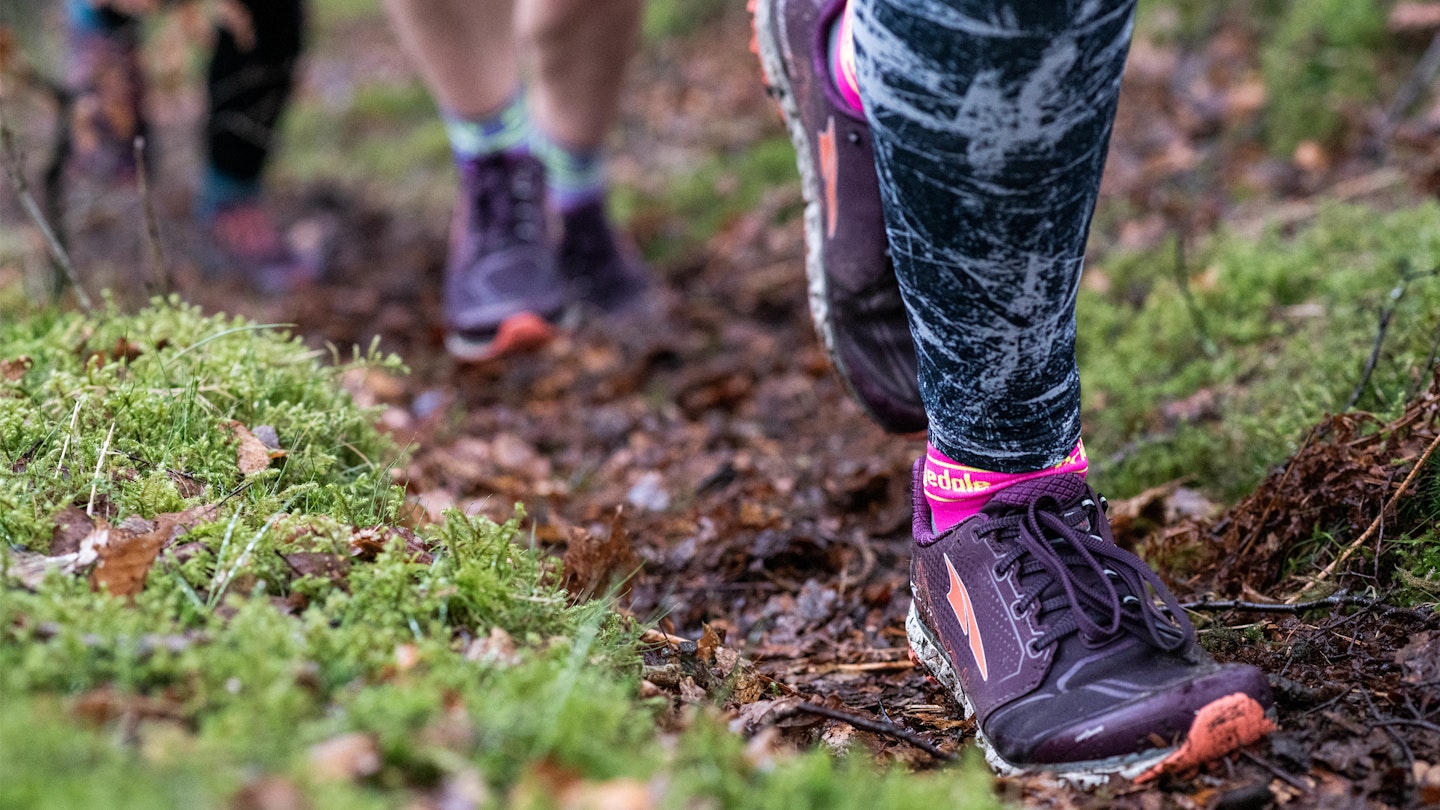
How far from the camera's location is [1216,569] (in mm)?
1938

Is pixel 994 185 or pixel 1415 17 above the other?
pixel 1415 17

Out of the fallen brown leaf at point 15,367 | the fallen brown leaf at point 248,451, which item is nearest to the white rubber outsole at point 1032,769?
the fallen brown leaf at point 248,451

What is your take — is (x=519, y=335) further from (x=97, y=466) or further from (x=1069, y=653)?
(x=1069, y=653)

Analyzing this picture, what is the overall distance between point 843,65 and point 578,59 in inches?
77.6

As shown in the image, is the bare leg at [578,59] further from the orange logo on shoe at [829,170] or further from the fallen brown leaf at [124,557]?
the fallen brown leaf at [124,557]

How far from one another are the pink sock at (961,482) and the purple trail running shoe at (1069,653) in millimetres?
23

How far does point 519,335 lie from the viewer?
12.2 feet

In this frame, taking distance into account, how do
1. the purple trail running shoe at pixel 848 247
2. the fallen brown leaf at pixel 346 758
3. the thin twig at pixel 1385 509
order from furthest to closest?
1. the purple trail running shoe at pixel 848 247
2. the thin twig at pixel 1385 509
3. the fallen brown leaf at pixel 346 758

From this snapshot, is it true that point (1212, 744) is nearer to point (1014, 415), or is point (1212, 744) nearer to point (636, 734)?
point (1014, 415)

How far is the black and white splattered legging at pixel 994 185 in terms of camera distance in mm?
1294

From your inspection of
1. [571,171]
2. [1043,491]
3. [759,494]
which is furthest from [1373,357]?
[571,171]

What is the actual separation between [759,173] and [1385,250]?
303 centimetres

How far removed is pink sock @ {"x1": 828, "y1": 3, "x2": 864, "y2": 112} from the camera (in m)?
2.08

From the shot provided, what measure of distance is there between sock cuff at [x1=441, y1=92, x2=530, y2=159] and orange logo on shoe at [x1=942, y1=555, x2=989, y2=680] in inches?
101
